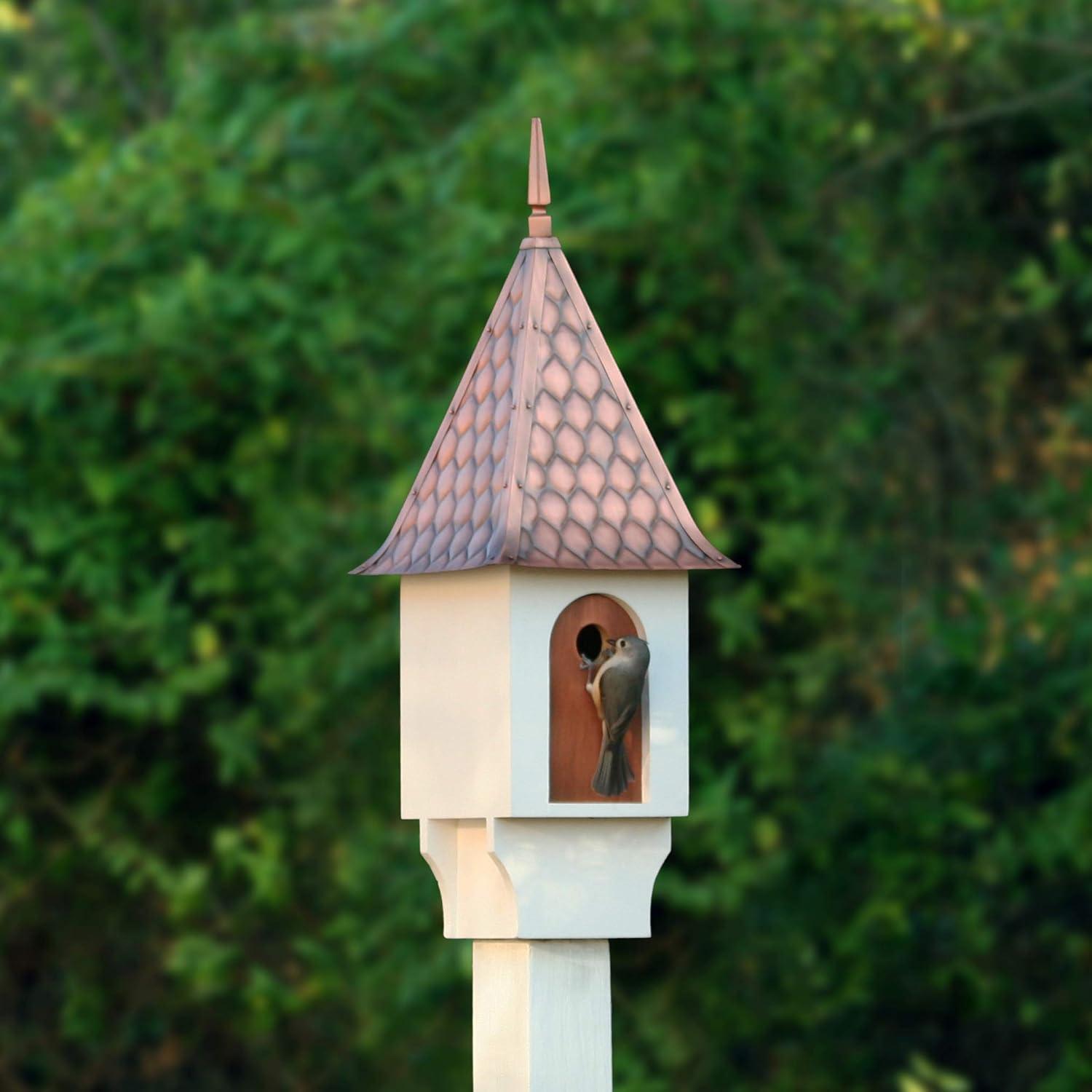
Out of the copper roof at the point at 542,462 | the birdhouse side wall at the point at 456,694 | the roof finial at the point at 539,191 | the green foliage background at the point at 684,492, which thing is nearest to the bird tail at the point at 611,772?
the birdhouse side wall at the point at 456,694

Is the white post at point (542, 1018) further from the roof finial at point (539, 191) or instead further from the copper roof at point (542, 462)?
the roof finial at point (539, 191)

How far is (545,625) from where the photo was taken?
3.24 meters

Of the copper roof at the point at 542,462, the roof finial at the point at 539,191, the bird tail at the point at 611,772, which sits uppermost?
the roof finial at the point at 539,191

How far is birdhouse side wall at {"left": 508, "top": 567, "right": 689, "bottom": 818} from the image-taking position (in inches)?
125

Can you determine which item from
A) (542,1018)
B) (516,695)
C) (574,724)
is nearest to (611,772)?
(574,724)

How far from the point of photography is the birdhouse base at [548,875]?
3178 millimetres

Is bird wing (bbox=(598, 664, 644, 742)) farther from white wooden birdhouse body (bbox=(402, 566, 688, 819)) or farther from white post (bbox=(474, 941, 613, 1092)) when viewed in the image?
white post (bbox=(474, 941, 613, 1092))

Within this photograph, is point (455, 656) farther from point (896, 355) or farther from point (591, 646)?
point (896, 355)

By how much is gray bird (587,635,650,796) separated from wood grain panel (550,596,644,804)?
18 millimetres

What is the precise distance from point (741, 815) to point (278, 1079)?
2.18m

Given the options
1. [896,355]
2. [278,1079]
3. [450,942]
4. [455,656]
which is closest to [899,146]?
[896,355]

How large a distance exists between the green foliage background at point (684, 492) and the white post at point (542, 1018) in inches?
128

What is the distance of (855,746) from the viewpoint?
725cm

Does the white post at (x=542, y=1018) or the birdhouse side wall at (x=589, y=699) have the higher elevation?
the birdhouse side wall at (x=589, y=699)
